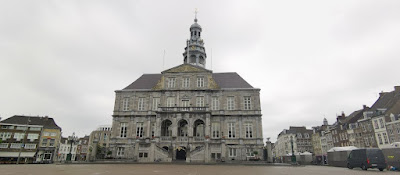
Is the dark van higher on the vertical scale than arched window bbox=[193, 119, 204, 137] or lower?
lower

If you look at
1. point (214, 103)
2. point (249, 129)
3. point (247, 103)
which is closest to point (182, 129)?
point (214, 103)

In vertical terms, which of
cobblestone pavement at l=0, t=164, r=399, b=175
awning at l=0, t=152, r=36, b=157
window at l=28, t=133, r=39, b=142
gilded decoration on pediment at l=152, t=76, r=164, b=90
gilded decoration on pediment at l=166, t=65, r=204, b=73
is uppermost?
gilded decoration on pediment at l=166, t=65, r=204, b=73

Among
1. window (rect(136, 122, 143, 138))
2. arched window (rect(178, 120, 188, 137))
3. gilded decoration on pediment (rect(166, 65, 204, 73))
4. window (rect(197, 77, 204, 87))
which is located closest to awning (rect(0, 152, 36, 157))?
window (rect(136, 122, 143, 138))

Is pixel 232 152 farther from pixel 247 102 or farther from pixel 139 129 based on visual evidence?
pixel 139 129

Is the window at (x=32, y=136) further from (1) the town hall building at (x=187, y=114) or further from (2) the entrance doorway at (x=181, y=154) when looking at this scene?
(2) the entrance doorway at (x=181, y=154)

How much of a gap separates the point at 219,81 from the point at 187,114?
11.1 m

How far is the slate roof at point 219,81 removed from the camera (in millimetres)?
40469

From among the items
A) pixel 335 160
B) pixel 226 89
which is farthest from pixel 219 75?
pixel 335 160

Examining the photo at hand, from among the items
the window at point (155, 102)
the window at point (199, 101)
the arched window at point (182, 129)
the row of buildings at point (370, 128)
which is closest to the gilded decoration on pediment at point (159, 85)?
the window at point (155, 102)

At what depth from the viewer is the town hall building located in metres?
33.9

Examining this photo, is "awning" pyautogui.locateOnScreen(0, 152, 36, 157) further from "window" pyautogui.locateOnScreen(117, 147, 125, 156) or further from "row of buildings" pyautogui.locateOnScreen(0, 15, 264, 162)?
"window" pyautogui.locateOnScreen(117, 147, 125, 156)

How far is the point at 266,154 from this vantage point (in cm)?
3341

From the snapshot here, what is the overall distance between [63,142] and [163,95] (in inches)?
2190

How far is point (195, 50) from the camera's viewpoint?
155 ft
